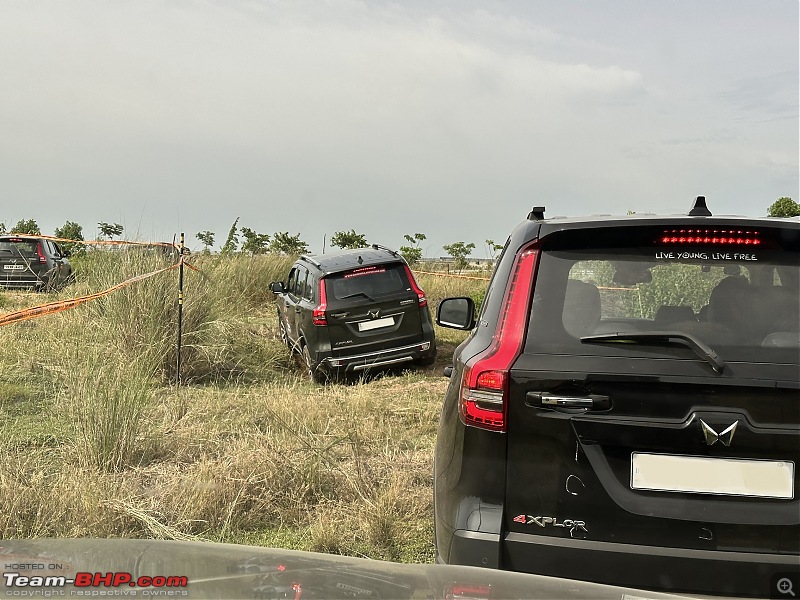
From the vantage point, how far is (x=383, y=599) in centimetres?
203

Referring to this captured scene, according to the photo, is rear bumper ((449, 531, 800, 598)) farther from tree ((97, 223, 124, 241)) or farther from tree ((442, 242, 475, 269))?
tree ((442, 242, 475, 269))

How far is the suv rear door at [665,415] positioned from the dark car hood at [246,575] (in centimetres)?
53

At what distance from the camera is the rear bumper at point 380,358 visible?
11602 mm

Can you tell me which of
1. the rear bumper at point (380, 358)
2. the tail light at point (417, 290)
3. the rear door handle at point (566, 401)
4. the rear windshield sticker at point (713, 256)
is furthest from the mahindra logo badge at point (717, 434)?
the tail light at point (417, 290)

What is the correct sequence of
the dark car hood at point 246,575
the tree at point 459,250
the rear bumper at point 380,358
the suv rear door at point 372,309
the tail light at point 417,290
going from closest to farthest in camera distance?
the dark car hood at point 246,575 → the rear bumper at point 380,358 → the suv rear door at point 372,309 → the tail light at point 417,290 → the tree at point 459,250

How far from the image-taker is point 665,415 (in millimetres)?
2822

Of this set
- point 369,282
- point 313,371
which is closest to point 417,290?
point 369,282

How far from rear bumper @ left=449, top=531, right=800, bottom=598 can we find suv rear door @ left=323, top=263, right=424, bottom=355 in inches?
350

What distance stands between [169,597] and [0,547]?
0.61 m

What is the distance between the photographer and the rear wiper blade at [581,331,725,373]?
2.85 metres

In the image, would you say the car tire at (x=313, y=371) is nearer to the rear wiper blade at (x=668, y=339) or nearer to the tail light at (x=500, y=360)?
the tail light at (x=500, y=360)

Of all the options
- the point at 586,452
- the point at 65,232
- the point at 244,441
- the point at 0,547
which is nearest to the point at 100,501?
the point at 244,441

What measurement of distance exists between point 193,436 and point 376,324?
496 centimetres

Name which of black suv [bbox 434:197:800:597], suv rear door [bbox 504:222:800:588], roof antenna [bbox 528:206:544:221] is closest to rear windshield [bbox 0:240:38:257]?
roof antenna [bbox 528:206:544:221]
